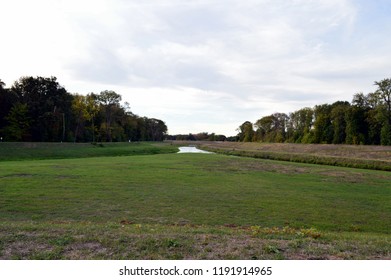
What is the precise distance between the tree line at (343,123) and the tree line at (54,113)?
190 ft

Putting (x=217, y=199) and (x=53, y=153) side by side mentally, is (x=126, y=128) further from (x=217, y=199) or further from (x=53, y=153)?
(x=217, y=199)

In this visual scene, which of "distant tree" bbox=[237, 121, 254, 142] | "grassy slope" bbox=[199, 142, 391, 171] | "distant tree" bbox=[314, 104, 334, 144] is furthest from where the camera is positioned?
"distant tree" bbox=[237, 121, 254, 142]

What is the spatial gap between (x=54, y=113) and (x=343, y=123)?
7063 centimetres

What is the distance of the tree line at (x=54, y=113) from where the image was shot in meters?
56.9

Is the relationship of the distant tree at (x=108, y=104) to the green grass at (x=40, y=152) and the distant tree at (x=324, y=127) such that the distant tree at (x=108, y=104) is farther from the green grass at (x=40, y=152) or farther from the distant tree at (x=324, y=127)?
the distant tree at (x=324, y=127)

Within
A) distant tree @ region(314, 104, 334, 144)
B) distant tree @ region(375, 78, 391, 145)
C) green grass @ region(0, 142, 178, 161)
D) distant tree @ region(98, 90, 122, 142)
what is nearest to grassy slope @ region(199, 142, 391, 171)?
distant tree @ region(375, 78, 391, 145)

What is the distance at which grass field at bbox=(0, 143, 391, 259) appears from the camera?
5.64 m

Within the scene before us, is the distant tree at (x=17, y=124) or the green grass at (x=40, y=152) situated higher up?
the distant tree at (x=17, y=124)

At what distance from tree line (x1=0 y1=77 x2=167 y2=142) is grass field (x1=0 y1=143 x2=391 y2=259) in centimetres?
4250

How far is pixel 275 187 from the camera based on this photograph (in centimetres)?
1875

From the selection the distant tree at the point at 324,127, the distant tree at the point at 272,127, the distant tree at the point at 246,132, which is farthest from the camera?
the distant tree at the point at 246,132

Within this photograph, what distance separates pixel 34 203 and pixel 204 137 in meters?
186

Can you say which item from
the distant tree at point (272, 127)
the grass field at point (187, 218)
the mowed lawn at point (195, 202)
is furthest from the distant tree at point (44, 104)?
the distant tree at point (272, 127)

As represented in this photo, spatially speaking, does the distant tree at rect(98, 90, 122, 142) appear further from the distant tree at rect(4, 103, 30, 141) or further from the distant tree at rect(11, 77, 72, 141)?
the distant tree at rect(4, 103, 30, 141)
